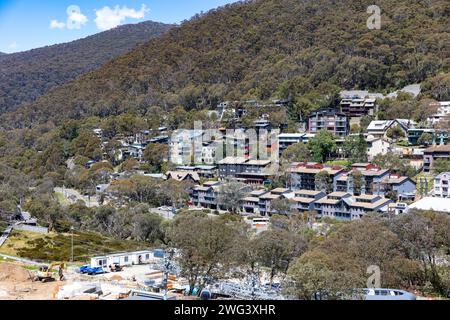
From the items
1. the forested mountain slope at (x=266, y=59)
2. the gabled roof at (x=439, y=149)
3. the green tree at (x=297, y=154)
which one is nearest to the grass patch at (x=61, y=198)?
the green tree at (x=297, y=154)

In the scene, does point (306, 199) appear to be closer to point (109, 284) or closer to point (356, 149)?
point (356, 149)

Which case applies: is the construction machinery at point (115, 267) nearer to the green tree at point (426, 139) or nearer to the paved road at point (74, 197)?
the paved road at point (74, 197)

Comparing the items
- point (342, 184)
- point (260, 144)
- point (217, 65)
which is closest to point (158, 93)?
point (217, 65)

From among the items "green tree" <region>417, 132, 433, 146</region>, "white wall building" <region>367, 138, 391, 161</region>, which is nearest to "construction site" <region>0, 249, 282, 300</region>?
"white wall building" <region>367, 138, 391, 161</region>

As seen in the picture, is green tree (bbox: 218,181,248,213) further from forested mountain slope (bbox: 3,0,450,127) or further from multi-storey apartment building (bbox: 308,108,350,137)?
forested mountain slope (bbox: 3,0,450,127)

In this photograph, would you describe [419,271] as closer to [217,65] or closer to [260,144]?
[260,144]

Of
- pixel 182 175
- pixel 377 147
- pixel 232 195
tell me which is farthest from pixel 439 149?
pixel 182 175
